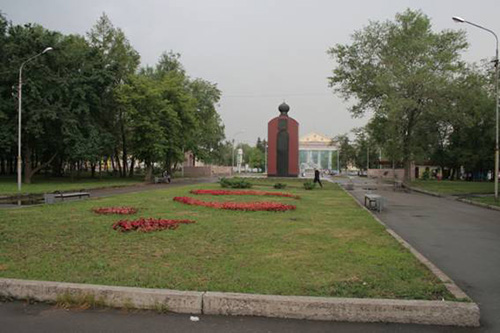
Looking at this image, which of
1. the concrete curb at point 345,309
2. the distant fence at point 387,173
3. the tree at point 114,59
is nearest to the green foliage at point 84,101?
the tree at point 114,59

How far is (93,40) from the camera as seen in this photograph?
45.2m

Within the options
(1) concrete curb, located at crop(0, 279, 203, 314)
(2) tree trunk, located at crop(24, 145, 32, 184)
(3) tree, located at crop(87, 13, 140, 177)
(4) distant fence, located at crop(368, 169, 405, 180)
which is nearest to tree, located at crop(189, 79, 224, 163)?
(3) tree, located at crop(87, 13, 140, 177)

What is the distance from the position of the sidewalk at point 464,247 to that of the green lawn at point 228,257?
0.53 meters

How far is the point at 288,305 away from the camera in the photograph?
461 centimetres

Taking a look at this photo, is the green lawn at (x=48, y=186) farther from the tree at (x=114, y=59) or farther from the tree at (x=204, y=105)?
the tree at (x=204, y=105)

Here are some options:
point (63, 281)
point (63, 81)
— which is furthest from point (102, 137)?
point (63, 281)

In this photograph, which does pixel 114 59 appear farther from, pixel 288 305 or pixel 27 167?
pixel 288 305

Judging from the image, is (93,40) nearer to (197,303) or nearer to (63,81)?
A: (63,81)

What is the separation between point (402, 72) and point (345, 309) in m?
34.7

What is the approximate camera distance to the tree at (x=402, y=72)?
35000mm

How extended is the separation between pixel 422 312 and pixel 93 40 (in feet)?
155

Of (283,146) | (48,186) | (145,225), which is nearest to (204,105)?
(283,146)

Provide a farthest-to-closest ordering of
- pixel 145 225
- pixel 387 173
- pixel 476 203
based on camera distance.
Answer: pixel 387 173
pixel 476 203
pixel 145 225

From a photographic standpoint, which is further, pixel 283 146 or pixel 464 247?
pixel 283 146
